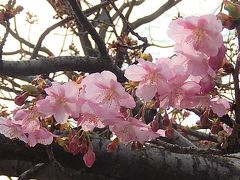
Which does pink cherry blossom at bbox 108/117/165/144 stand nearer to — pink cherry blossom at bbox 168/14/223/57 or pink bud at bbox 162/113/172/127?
pink bud at bbox 162/113/172/127

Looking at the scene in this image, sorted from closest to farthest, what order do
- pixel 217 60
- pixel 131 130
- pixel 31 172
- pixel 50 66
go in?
1. pixel 217 60
2. pixel 131 130
3. pixel 31 172
4. pixel 50 66

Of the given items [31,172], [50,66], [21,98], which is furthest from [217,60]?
[50,66]

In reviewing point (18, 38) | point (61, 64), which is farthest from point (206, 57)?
point (18, 38)

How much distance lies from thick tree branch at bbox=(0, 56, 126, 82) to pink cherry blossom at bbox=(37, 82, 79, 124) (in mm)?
1042

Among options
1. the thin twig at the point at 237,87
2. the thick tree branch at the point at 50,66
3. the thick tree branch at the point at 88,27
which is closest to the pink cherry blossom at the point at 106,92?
the thin twig at the point at 237,87

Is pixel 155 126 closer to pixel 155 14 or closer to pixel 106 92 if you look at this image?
pixel 106 92

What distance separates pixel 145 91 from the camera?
1094 mm

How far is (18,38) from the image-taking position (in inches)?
159

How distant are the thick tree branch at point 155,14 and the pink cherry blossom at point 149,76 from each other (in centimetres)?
336

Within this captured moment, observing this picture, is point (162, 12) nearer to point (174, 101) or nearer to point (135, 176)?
point (135, 176)

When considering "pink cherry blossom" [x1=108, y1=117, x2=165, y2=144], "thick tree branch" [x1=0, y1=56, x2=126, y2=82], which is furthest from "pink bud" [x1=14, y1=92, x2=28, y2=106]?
"thick tree branch" [x1=0, y1=56, x2=126, y2=82]

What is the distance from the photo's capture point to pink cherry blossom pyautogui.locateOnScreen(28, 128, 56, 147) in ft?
4.44

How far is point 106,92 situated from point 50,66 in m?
1.27

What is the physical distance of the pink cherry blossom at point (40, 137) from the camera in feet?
4.44
